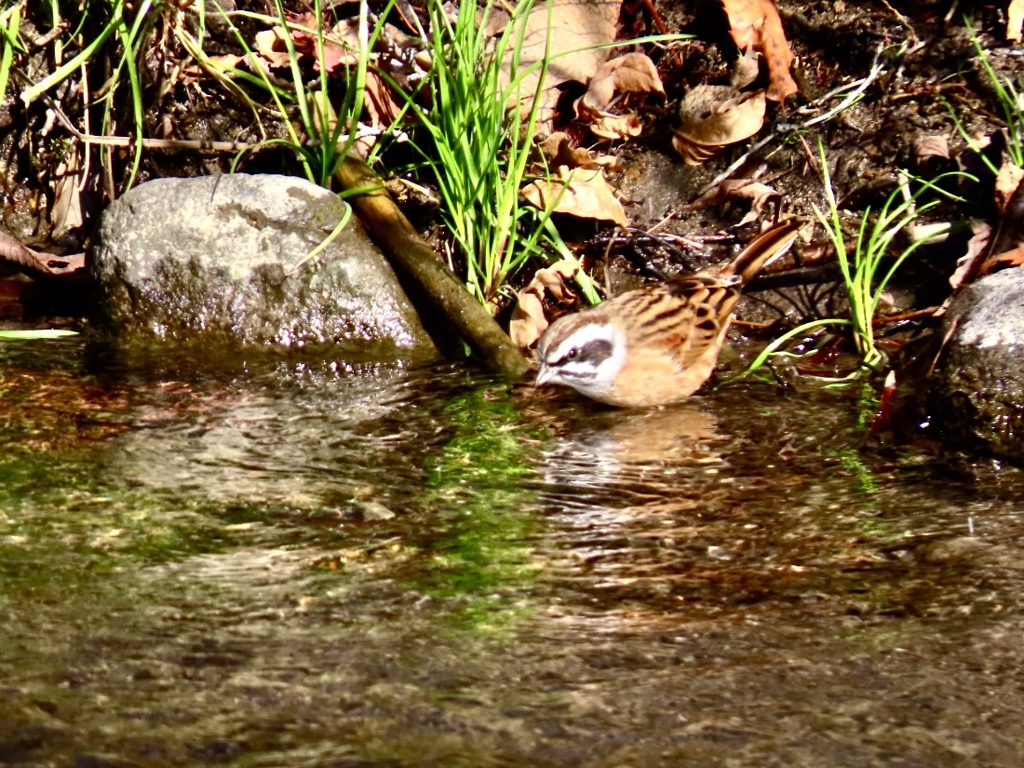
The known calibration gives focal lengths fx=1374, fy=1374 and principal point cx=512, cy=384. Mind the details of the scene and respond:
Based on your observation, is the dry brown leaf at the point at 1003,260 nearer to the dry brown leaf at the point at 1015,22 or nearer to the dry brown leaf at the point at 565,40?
the dry brown leaf at the point at 1015,22

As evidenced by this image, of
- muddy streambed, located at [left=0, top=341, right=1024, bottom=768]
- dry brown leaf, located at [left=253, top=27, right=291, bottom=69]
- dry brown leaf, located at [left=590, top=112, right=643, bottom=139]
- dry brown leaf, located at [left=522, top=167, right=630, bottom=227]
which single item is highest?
dry brown leaf, located at [left=253, top=27, right=291, bottom=69]

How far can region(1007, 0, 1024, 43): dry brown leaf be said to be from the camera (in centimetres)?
761

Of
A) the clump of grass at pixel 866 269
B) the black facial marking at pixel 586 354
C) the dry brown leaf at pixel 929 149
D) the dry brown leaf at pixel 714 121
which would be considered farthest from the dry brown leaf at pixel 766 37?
the black facial marking at pixel 586 354

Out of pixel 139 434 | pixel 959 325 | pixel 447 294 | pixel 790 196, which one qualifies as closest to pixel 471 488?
pixel 139 434

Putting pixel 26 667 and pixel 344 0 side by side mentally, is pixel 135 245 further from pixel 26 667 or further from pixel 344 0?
pixel 26 667

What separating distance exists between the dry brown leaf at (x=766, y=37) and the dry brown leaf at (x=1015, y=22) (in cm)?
119

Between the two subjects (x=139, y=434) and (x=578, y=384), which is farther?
(x=578, y=384)

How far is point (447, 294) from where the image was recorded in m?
6.66

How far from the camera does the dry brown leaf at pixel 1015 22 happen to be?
7605 mm

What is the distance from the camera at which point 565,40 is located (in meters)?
7.83

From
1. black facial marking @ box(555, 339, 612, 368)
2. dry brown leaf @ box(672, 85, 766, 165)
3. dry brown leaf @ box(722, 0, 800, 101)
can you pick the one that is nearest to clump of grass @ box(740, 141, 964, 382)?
black facial marking @ box(555, 339, 612, 368)

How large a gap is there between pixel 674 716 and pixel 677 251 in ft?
15.0

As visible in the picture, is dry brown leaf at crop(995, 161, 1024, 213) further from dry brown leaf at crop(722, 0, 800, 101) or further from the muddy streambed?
the muddy streambed

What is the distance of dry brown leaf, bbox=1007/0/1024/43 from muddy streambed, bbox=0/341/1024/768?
9.14 ft
